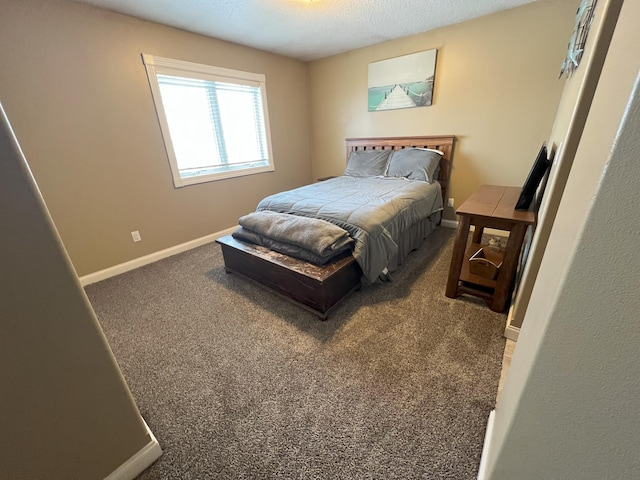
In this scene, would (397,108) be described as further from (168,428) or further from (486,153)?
(168,428)

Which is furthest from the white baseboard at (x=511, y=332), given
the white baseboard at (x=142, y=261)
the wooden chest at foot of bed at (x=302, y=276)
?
the white baseboard at (x=142, y=261)

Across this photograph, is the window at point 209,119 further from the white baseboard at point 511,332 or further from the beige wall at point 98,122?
the white baseboard at point 511,332

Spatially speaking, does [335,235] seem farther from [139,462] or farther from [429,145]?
[429,145]

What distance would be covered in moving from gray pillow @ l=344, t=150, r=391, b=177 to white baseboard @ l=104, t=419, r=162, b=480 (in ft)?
10.1

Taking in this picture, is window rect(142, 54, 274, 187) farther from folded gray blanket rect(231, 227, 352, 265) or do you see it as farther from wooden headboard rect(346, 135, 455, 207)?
wooden headboard rect(346, 135, 455, 207)

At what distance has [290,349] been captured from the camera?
1558 millimetres

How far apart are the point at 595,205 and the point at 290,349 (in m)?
1.47

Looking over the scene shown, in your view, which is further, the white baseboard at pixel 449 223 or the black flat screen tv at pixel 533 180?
the white baseboard at pixel 449 223

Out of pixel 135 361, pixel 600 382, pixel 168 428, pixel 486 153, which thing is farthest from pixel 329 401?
pixel 486 153

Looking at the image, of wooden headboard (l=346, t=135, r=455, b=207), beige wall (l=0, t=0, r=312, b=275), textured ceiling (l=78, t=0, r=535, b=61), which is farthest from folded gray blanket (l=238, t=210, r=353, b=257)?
wooden headboard (l=346, t=135, r=455, b=207)

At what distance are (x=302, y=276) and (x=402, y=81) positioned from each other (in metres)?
2.77

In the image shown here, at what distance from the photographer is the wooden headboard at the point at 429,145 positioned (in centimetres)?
304

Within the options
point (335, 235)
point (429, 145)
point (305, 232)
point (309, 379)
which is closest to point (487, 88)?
point (429, 145)

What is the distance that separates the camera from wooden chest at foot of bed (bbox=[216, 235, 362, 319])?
5.62 feet
